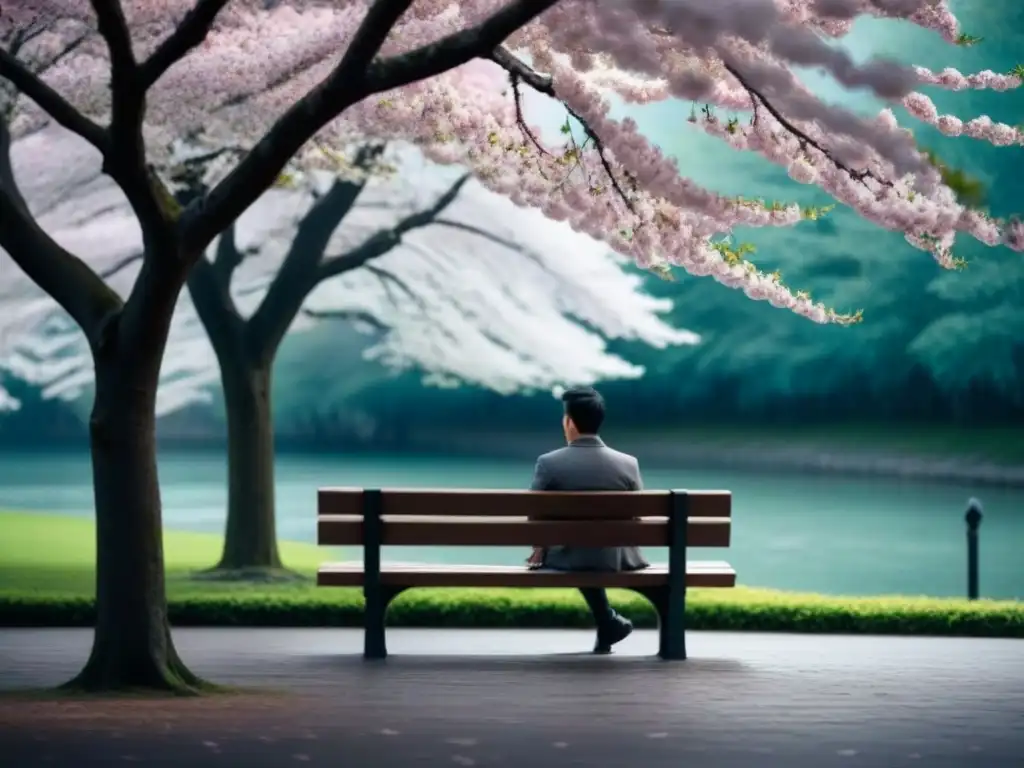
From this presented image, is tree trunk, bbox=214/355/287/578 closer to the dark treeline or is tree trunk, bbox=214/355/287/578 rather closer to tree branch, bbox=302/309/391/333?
tree branch, bbox=302/309/391/333

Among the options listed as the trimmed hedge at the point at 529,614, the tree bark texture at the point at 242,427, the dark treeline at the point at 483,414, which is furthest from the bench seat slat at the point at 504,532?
the dark treeline at the point at 483,414

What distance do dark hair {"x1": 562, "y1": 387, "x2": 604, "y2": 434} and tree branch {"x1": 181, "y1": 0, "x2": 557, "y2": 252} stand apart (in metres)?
3.06

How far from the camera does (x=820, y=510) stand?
34812mm

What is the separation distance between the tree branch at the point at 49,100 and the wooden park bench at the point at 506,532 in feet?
8.88

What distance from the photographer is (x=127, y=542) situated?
9531mm

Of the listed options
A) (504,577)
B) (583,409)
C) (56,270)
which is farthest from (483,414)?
(56,270)

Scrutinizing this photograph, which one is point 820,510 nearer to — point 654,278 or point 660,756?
point 654,278

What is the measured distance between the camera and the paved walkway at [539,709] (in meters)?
7.42

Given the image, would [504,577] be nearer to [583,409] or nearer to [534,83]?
[583,409]

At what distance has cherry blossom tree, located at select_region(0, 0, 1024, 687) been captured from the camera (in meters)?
8.84

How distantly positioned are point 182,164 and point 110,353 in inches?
304

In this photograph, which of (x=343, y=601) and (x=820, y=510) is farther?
(x=820, y=510)

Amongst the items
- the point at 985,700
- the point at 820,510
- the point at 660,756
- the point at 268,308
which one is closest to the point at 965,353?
the point at 820,510

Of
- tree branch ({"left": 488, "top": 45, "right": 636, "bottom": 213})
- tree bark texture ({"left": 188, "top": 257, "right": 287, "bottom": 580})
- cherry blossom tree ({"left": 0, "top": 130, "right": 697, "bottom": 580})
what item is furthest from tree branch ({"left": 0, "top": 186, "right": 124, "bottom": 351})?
tree bark texture ({"left": 188, "top": 257, "right": 287, "bottom": 580})
